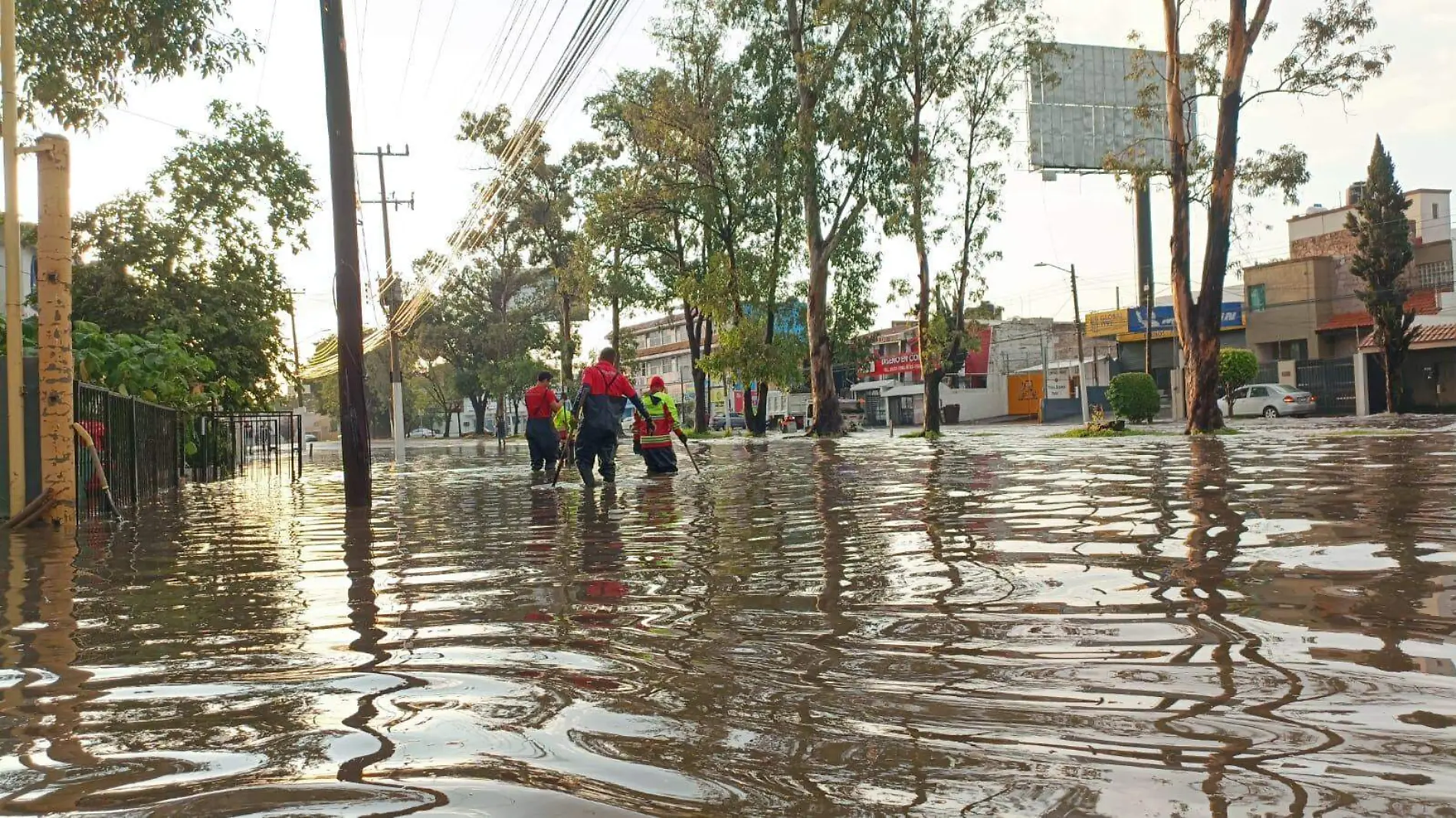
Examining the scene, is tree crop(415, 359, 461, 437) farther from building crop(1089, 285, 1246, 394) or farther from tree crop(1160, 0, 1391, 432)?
tree crop(1160, 0, 1391, 432)

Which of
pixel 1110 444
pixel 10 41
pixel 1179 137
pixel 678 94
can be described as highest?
pixel 678 94

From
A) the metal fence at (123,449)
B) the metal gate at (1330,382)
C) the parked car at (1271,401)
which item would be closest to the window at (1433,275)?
the metal gate at (1330,382)

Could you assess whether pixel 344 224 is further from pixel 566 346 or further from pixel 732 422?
pixel 732 422

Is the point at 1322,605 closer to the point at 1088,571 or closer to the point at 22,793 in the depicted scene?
the point at 1088,571

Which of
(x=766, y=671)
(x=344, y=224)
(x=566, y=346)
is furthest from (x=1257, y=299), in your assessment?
(x=766, y=671)

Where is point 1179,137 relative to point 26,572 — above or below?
above

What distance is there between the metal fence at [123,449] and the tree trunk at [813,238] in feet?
63.8

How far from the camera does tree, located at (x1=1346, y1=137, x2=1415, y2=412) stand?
135 ft

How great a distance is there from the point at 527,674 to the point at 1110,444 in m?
20.9

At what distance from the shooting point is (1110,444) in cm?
2302

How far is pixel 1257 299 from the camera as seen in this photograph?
52781 mm

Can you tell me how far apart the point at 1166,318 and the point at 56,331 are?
54.8m

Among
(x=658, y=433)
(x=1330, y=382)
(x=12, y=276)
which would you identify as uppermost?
(x=12, y=276)

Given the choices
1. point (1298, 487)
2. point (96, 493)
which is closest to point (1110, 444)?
point (1298, 487)
